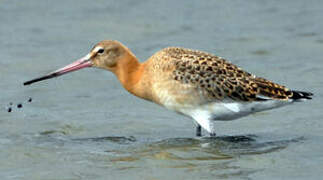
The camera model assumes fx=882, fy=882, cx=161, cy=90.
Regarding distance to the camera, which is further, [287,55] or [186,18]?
[186,18]

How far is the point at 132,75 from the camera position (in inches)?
519

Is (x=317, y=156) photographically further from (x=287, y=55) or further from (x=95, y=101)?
(x=287, y=55)

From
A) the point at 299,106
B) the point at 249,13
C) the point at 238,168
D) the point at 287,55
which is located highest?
the point at 249,13

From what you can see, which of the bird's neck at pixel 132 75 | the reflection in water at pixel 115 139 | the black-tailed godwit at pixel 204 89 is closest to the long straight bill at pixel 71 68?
the bird's neck at pixel 132 75

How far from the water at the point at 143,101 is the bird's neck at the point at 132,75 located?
29.0 inches

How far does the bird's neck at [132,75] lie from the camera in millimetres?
13000

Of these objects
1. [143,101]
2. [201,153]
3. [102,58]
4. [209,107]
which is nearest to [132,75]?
[102,58]

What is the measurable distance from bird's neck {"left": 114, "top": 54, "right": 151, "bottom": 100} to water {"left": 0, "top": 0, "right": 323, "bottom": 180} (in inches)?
29.0

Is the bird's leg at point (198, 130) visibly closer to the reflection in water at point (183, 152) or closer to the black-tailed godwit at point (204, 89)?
the reflection in water at point (183, 152)

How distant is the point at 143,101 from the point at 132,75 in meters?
2.50

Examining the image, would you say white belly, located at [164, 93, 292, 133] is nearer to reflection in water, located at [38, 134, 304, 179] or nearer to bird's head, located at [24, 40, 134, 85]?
reflection in water, located at [38, 134, 304, 179]

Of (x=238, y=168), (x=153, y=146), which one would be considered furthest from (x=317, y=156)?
(x=153, y=146)

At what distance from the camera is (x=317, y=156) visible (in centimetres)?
1198

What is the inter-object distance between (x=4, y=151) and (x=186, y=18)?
865 centimetres
